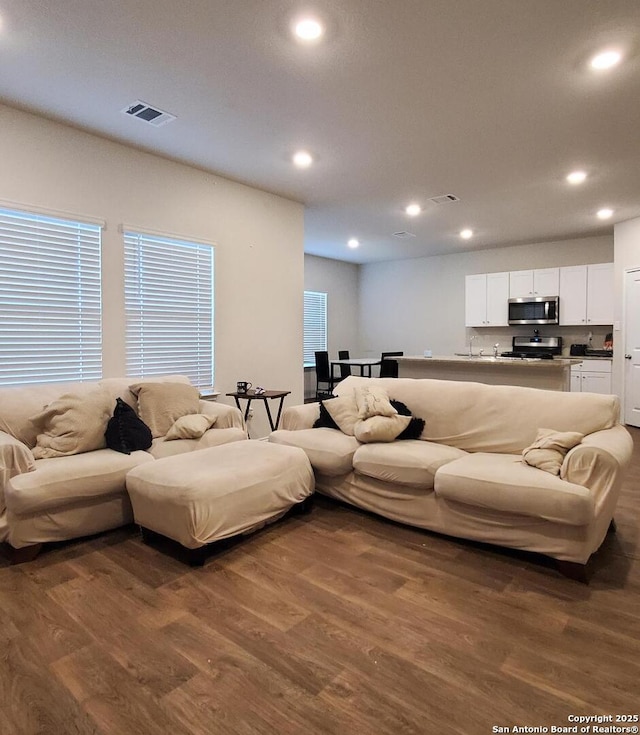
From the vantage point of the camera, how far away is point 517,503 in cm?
241

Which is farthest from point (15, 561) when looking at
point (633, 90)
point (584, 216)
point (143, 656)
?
point (584, 216)

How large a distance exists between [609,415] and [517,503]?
979 mm

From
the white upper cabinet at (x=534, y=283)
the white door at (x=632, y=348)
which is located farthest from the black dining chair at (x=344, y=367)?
the white door at (x=632, y=348)

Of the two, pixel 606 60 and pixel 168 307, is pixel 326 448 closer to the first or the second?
pixel 168 307

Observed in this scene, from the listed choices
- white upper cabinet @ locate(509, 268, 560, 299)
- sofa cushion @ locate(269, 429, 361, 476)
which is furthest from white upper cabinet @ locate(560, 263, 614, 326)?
sofa cushion @ locate(269, 429, 361, 476)

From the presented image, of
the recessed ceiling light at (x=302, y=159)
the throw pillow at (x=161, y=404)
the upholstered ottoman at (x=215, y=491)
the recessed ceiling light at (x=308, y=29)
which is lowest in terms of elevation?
the upholstered ottoman at (x=215, y=491)

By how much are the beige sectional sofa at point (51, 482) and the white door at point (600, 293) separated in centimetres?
631

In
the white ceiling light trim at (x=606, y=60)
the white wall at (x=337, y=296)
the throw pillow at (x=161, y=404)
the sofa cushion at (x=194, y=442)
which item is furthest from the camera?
the white wall at (x=337, y=296)

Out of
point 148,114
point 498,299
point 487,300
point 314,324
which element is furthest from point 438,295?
point 148,114

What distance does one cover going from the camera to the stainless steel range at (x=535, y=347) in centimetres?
762

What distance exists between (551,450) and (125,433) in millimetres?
2681

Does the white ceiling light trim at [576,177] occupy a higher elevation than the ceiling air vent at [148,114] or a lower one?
lower

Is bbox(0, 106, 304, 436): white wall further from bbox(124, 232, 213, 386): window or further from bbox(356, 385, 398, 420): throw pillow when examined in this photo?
bbox(356, 385, 398, 420): throw pillow

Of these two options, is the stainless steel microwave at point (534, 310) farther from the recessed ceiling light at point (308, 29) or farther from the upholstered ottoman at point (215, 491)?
the recessed ceiling light at point (308, 29)
